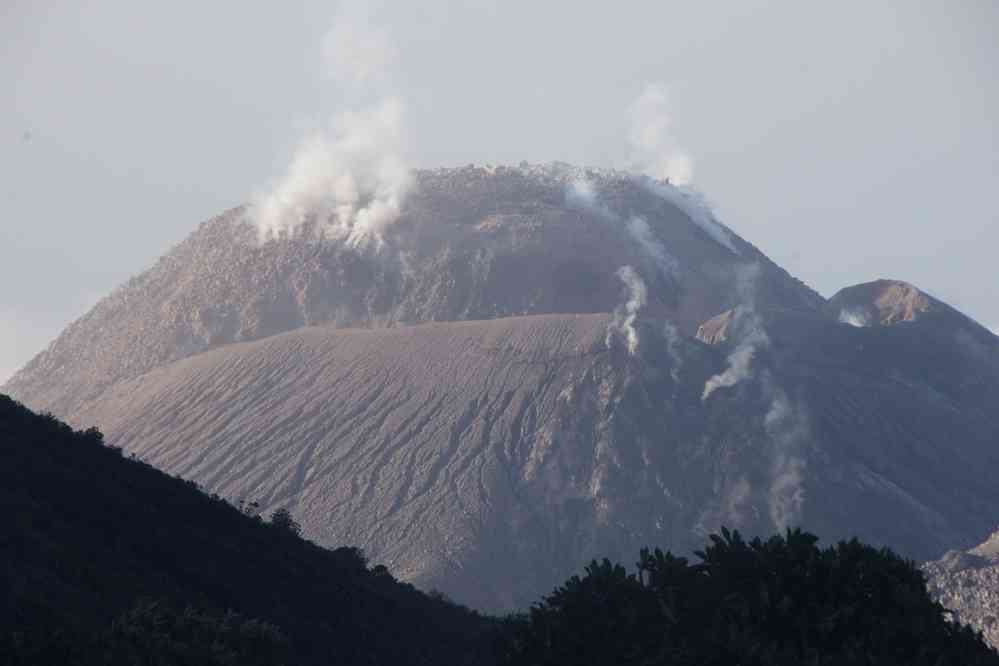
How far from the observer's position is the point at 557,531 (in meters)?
165

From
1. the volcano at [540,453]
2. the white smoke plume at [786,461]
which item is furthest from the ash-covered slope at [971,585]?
the white smoke plume at [786,461]

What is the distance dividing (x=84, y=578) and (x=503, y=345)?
156823 millimetres

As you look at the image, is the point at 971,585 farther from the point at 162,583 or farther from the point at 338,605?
the point at 162,583

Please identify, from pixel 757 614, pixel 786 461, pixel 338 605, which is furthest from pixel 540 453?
pixel 757 614

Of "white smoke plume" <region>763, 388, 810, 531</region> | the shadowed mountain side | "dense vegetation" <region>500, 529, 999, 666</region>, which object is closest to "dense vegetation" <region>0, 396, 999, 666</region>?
"dense vegetation" <region>500, 529, 999, 666</region>

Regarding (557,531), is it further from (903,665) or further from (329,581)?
(903,665)

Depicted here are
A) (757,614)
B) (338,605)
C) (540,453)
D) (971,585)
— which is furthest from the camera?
(540,453)

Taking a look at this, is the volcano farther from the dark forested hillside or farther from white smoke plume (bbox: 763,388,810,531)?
the dark forested hillside

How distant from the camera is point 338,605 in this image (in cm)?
4775

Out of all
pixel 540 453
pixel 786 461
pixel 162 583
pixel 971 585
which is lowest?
pixel 162 583

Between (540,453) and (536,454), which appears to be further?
(540,453)

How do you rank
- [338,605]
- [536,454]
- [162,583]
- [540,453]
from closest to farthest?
[162,583]
[338,605]
[536,454]
[540,453]

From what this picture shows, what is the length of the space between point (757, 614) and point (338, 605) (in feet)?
54.8

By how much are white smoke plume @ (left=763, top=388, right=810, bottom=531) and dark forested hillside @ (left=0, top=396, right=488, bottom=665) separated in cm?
11630
